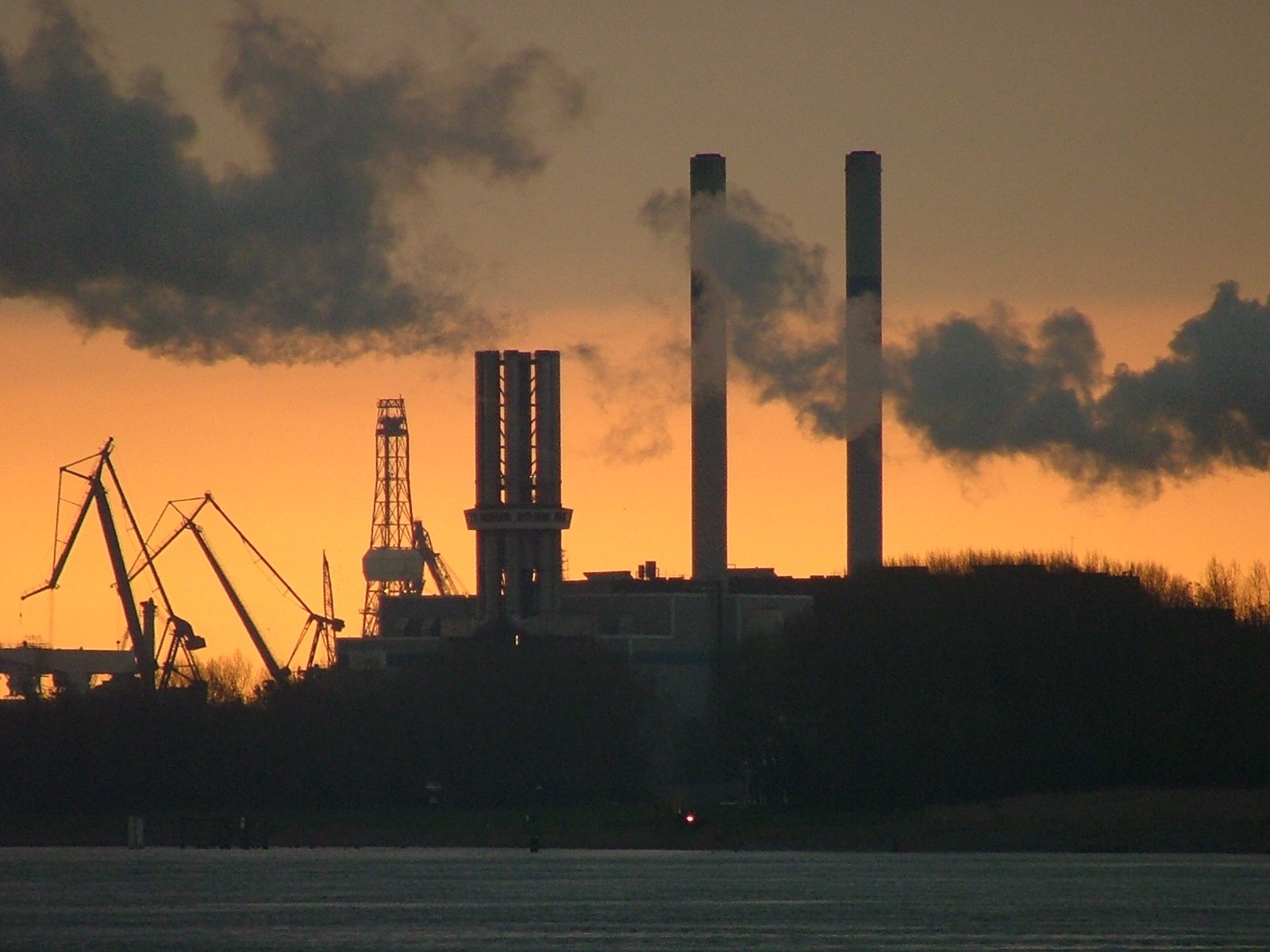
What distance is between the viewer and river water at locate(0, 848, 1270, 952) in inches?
2489

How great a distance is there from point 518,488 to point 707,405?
791 inches

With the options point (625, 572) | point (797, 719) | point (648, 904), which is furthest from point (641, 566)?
point (648, 904)

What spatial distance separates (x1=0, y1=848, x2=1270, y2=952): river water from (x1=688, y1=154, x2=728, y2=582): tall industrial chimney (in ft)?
145

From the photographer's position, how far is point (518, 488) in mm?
168250

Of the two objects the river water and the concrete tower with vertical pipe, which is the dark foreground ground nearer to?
the river water

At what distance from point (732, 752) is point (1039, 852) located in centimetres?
3056

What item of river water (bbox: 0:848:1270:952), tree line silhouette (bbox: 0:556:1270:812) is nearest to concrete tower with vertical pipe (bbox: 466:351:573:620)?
tree line silhouette (bbox: 0:556:1270:812)

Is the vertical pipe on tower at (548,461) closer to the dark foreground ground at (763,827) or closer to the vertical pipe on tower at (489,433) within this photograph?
the vertical pipe on tower at (489,433)

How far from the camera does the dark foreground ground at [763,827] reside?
108m

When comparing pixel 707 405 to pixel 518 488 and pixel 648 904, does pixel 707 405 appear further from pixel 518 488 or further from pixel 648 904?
pixel 648 904

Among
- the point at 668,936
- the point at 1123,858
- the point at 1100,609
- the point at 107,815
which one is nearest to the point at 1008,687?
the point at 1100,609

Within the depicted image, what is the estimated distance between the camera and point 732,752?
137000 mm

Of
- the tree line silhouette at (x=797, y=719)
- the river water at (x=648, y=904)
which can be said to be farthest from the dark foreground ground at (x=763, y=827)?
the river water at (x=648, y=904)

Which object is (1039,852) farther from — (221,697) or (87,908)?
(221,697)
